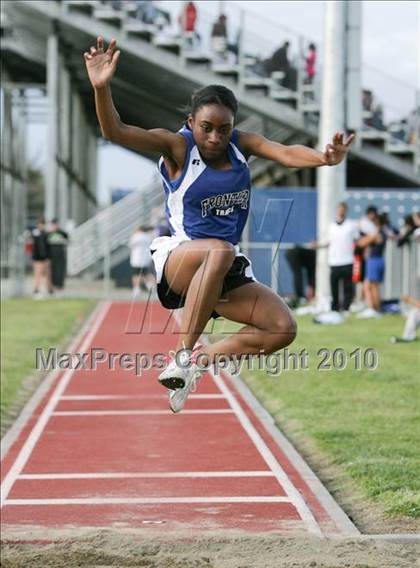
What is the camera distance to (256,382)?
15219 millimetres

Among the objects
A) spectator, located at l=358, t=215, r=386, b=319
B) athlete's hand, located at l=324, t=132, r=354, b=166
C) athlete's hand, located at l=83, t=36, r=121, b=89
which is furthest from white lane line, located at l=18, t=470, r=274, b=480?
spectator, located at l=358, t=215, r=386, b=319

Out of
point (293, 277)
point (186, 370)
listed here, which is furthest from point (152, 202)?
point (186, 370)

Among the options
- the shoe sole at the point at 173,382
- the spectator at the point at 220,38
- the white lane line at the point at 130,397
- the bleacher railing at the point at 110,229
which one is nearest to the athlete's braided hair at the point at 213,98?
the shoe sole at the point at 173,382

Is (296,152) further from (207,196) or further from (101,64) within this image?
(101,64)

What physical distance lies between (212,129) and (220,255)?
0.57 m

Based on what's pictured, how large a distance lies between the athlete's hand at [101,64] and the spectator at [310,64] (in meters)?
21.8

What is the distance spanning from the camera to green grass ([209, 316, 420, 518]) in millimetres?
9195

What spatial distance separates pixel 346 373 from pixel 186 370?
32.0 ft

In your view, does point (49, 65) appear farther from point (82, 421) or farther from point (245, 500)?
point (245, 500)

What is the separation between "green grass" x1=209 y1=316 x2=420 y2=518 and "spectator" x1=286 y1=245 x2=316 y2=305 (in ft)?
17.2

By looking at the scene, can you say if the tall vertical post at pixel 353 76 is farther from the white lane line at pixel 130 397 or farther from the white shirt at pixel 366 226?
the white lane line at pixel 130 397

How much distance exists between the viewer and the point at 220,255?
5457 mm

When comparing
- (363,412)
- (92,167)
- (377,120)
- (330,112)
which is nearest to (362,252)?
(330,112)

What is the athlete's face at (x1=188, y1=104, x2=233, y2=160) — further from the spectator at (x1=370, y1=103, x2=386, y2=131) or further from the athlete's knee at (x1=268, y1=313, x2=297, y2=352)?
the spectator at (x1=370, y1=103, x2=386, y2=131)
